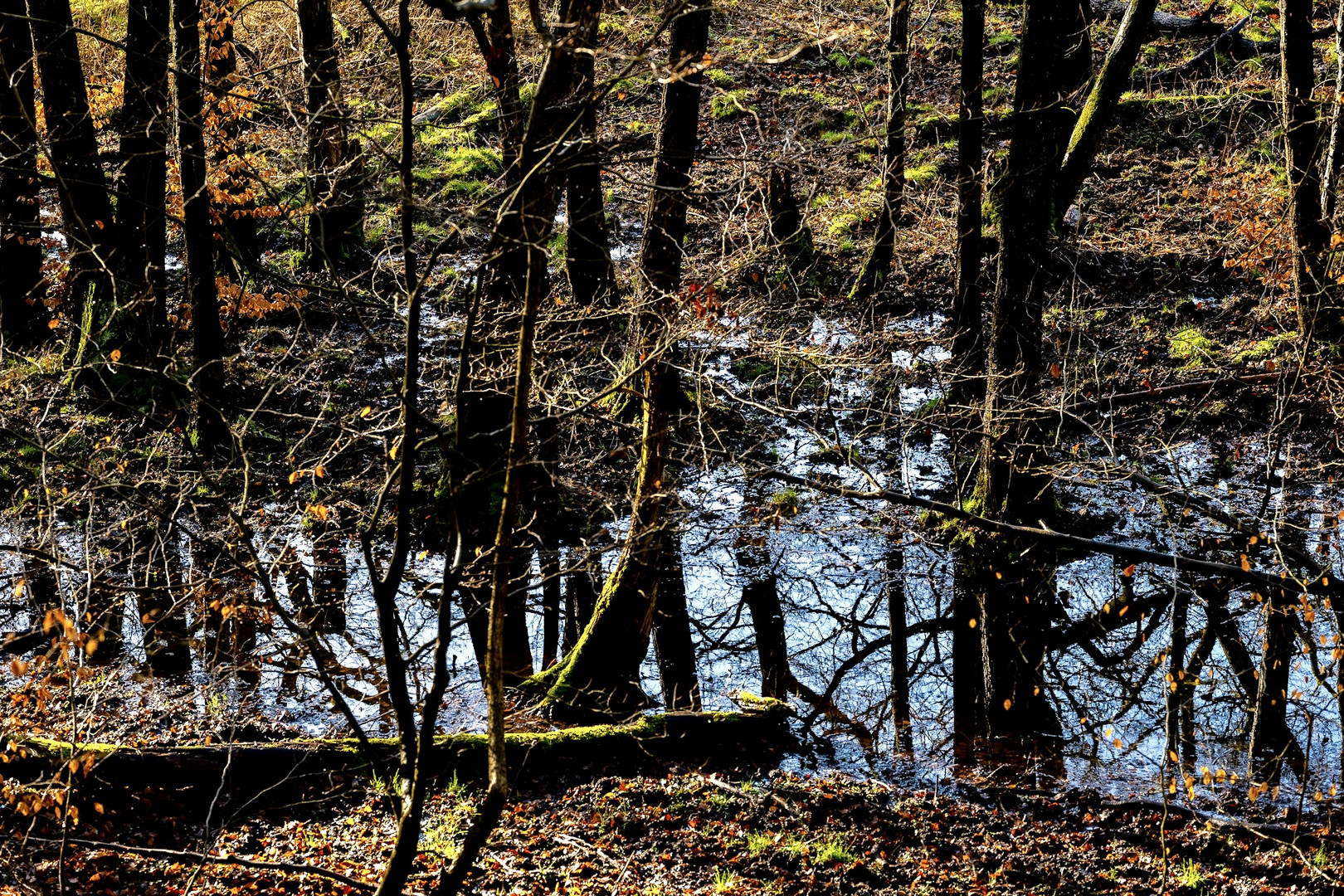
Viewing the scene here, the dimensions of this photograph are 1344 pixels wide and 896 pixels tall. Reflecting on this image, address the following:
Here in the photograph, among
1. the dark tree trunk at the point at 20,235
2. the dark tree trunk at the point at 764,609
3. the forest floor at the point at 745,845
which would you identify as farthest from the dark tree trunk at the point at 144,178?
the dark tree trunk at the point at 764,609

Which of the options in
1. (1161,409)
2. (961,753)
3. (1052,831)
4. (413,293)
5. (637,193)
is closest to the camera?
(413,293)

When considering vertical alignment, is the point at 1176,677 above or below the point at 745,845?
above

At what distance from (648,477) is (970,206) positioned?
21.0 feet

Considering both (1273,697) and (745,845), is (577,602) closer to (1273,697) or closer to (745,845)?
(745,845)

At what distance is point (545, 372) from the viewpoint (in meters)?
8.51

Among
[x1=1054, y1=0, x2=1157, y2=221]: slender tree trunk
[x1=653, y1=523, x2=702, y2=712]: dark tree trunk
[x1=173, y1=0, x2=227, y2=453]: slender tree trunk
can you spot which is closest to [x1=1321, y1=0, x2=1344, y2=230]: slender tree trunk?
[x1=1054, y1=0, x2=1157, y2=221]: slender tree trunk

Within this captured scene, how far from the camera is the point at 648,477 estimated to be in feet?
27.4

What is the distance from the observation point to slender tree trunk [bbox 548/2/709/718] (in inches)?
312

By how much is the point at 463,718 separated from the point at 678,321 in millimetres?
3608

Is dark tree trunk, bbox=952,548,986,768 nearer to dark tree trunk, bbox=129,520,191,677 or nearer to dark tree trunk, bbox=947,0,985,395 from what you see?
dark tree trunk, bbox=947,0,985,395

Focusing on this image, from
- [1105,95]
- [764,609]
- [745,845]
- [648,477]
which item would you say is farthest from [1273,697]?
[1105,95]

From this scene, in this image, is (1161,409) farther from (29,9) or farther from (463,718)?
(29,9)

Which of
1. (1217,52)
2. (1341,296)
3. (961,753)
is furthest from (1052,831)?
(1217,52)

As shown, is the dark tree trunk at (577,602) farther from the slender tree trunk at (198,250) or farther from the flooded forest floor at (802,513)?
the slender tree trunk at (198,250)
